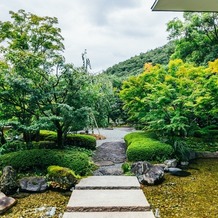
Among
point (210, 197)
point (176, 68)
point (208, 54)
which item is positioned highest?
point (208, 54)

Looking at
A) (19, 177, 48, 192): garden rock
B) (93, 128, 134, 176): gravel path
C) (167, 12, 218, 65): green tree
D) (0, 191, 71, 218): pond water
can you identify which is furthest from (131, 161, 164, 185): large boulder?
(167, 12, 218, 65): green tree

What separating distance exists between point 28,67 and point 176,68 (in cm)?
583

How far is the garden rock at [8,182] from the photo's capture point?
551 centimetres

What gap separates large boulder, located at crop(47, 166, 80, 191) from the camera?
5.74 meters

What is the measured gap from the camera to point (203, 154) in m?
8.83

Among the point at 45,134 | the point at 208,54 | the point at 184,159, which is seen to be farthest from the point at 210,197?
the point at 208,54

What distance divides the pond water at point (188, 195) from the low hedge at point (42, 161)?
6.42 feet

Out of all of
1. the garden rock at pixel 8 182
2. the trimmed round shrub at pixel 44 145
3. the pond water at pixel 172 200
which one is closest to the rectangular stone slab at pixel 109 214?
the pond water at pixel 172 200

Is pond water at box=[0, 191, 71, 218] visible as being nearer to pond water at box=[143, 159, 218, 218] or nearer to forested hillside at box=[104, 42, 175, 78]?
pond water at box=[143, 159, 218, 218]

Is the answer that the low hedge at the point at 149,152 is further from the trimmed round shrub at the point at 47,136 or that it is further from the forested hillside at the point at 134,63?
the forested hillside at the point at 134,63

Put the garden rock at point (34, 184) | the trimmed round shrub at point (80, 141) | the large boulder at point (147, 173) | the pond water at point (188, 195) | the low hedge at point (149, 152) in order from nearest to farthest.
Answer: the pond water at point (188, 195) < the garden rock at point (34, 184) < the large boulder at point (147, 173) < the low hedge at point (149, 152) < the trimmed round shrub at point (80, 141)

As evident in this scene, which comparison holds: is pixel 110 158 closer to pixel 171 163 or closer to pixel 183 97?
pixel 171 163

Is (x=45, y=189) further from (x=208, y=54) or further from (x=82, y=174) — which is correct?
(x=208, y=54)

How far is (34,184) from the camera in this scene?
5824mm
